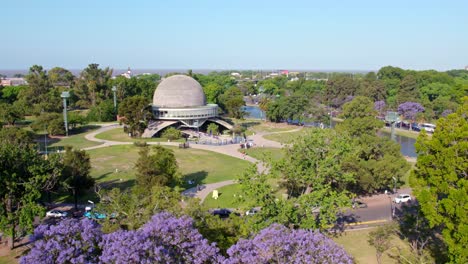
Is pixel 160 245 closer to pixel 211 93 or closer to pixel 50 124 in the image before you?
pixel 50 124

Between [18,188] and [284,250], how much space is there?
806 inches

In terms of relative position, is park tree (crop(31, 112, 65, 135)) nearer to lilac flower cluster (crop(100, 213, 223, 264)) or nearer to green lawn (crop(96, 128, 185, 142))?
green lawn (crop(96, 128, 185, 142))

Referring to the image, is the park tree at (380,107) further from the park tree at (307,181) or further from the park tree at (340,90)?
the park tree at (307,181)

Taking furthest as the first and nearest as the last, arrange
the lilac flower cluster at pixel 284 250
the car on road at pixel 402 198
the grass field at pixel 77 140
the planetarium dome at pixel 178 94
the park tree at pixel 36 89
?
the park tree at pixel 36 89
the planetarium dome at pixel 178 94
the grass field at pixel 77 140
the car on road at pixel 402 198
the lilac flower cluster at pixel 284 250

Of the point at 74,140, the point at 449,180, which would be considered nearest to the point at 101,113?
the point at 74,140

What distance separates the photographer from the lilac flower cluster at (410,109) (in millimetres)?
86444

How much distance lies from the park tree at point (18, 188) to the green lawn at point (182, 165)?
1389cm

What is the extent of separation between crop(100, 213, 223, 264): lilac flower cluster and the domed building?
55798 mm

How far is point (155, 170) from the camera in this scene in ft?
114

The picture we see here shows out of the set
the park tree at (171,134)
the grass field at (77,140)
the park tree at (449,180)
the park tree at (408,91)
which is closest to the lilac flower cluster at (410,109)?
the park tree at (408,91)

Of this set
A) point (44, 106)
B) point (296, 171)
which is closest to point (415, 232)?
point (296, 171)

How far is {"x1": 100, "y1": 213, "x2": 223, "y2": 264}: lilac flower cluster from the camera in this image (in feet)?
48.4

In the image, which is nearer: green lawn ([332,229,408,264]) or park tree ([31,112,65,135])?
green lawn ([332,229,408,264])

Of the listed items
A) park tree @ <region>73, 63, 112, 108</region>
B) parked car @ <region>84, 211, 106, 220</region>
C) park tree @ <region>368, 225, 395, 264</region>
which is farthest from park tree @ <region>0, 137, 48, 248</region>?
park tree @ <region>73, 63, 112, 108</region>
